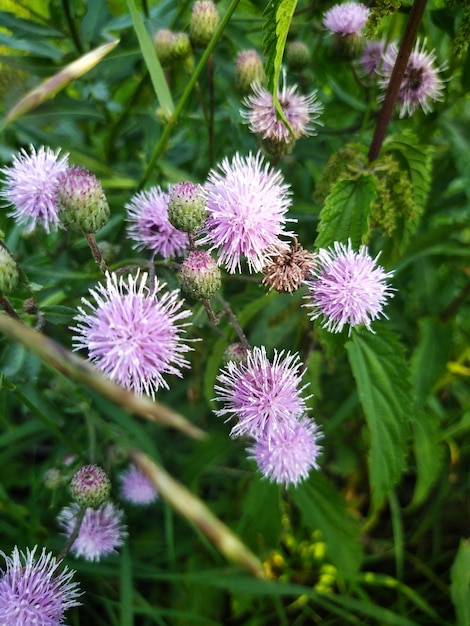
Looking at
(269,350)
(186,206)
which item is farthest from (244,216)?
(269,350)

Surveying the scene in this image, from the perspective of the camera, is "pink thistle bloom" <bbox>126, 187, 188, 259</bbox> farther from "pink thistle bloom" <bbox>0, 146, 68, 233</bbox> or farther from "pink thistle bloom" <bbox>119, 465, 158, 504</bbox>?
"pink thistle bloom" <bbox>119, 465, 158, 504</bbox>

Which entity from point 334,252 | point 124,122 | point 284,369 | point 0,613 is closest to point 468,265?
point 334,252

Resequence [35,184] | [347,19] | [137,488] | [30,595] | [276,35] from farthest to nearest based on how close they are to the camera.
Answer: [137,488] < [347,19] < [35,184] < [30,595] < [276,35]

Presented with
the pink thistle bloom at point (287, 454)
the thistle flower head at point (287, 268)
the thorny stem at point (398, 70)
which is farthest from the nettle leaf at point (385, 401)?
the thorny stem at point (398, 70)

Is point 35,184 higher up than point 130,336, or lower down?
higher up

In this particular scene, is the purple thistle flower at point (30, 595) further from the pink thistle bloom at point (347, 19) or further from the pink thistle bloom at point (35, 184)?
the pink thistle bloom at point (347, 19)

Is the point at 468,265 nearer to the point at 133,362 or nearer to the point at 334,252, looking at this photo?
the point at 334,252

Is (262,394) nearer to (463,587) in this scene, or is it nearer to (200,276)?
(200,276)
